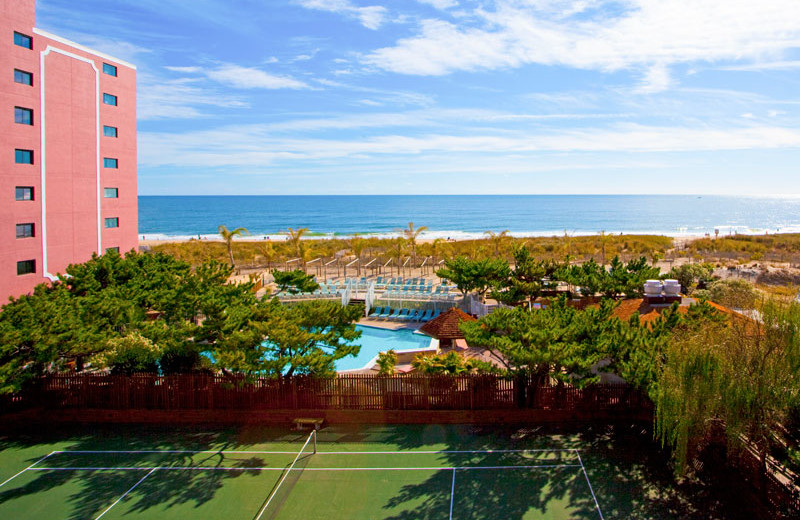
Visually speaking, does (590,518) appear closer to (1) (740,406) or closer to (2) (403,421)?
(1) (740,406)

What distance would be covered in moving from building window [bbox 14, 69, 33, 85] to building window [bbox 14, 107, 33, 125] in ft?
3.51

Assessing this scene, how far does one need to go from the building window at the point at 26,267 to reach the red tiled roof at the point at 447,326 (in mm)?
16352

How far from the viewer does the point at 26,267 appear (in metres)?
21.6

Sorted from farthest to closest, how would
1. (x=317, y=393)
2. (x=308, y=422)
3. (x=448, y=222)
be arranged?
(x=448, y=222), (x=317, y=393), (x=308, y=422)

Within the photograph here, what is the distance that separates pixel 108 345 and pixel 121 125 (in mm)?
17423

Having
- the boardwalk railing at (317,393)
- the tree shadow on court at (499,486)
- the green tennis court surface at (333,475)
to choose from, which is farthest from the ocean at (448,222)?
the tree shadow on court at (499,486)

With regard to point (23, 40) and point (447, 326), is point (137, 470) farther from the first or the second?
point (23, 40)

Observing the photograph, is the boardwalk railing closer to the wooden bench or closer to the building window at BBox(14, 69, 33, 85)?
the wooden bench

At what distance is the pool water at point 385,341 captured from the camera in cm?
2147

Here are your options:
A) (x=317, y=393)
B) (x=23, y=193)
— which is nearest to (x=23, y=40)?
(x=23, y=193)

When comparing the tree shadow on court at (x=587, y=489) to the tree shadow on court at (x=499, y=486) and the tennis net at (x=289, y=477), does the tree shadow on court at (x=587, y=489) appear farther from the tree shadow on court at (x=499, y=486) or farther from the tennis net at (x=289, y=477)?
the tennis net at (x=289, y=477)

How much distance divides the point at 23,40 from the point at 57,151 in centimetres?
447

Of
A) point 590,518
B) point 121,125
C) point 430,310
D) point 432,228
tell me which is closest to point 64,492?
point 590,518

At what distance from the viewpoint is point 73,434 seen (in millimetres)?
13055
